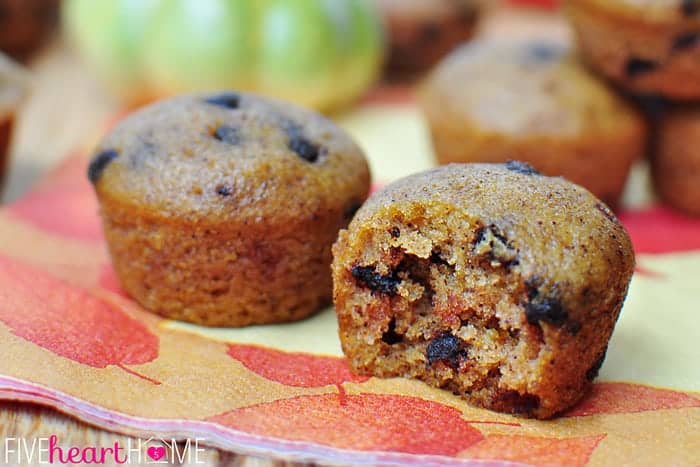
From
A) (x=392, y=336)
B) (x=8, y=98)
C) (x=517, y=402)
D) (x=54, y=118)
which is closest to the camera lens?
(x=517, y=402)

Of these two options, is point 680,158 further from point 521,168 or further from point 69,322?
point 69,322

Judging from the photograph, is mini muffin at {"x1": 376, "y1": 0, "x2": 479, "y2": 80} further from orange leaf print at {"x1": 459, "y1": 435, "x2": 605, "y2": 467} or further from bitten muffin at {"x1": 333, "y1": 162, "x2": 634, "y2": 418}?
orange leaf print at {"x1": 459, "y1": 435, "x2": 605, "y2": 467}

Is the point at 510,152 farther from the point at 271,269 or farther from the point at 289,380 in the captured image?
the point at 289,380

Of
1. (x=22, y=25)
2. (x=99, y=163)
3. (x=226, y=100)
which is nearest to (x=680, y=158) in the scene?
(x=226, y=100)

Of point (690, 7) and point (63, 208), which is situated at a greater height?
point (690, 7)

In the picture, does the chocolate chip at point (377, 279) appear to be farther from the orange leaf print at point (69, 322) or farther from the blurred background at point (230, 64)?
the blurred background at point (230, 64)
